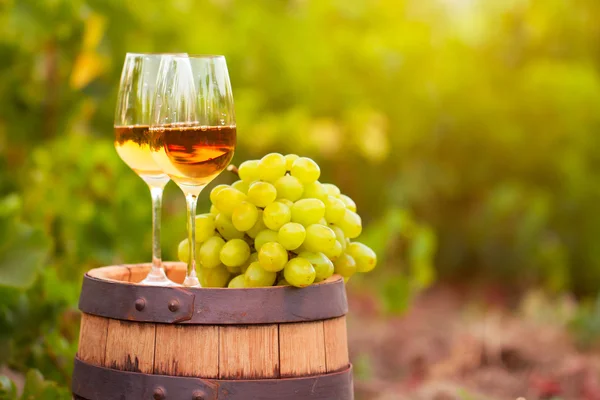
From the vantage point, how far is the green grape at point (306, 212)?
85.7 inches

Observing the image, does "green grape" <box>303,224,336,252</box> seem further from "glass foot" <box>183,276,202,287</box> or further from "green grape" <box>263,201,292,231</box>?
"glass foot" <box>183,276,202,287</box>

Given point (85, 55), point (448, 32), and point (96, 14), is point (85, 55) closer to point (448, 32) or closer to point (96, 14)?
point (96, 14)

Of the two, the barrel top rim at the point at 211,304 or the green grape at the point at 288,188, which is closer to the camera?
the barrel top rim at the point at 211,304

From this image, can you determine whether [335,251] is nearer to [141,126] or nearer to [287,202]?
[287,202]

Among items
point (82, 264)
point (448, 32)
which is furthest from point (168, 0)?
point (448, 32)

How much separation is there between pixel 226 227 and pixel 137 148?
1.03 feet

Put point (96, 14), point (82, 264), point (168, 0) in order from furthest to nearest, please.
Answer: point (168, 0) < point (96, 14) < point (82, 264)

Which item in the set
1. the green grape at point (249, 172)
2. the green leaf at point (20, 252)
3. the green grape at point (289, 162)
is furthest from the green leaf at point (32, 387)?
the green grape at point (289, 162)

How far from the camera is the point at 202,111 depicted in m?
2.10

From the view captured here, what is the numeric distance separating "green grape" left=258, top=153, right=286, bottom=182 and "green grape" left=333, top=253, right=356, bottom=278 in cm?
29

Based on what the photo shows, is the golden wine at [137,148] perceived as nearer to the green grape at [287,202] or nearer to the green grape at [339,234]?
the green grape at [287,202]

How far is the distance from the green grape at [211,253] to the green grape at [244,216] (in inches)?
2.8

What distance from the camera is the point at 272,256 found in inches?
82.6

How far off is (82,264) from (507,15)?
6187 millimetres
